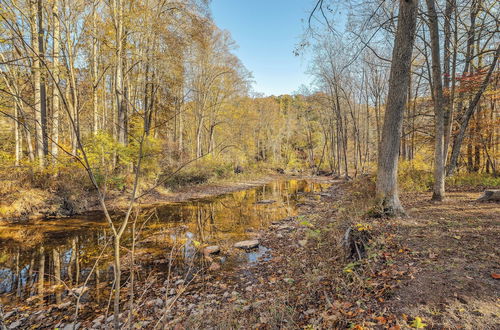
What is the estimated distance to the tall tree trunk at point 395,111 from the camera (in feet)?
16.4

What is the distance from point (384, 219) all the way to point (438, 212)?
174 centimetres

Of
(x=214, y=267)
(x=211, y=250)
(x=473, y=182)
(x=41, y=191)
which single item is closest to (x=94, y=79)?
(x=41, y=191)

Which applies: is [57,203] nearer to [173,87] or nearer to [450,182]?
[173,87]

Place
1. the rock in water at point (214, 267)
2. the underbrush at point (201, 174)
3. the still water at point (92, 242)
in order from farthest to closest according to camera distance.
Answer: the underbrush at point (201, 174) → the rock in water at point (214, 267) → the still water at point (92, 242)

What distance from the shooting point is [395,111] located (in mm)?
5152

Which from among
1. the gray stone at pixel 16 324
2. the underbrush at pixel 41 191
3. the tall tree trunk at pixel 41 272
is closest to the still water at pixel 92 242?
the tall tree trunk at pixel 41 272

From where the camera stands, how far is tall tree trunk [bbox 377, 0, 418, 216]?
499 centimetres

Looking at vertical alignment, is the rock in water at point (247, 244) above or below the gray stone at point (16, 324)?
above

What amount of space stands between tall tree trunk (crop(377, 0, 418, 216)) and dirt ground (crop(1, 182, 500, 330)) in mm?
580

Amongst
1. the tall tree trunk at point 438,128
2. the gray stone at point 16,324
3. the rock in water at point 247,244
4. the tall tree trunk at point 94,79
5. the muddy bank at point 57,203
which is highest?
the tall tree trunk at point 94,79

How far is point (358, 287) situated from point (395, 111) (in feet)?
13.3

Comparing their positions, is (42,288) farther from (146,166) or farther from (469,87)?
(469,87)

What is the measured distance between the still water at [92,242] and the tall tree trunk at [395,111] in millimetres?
3394

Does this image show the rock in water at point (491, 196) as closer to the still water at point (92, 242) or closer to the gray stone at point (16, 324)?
the still water at point (92, 242)
